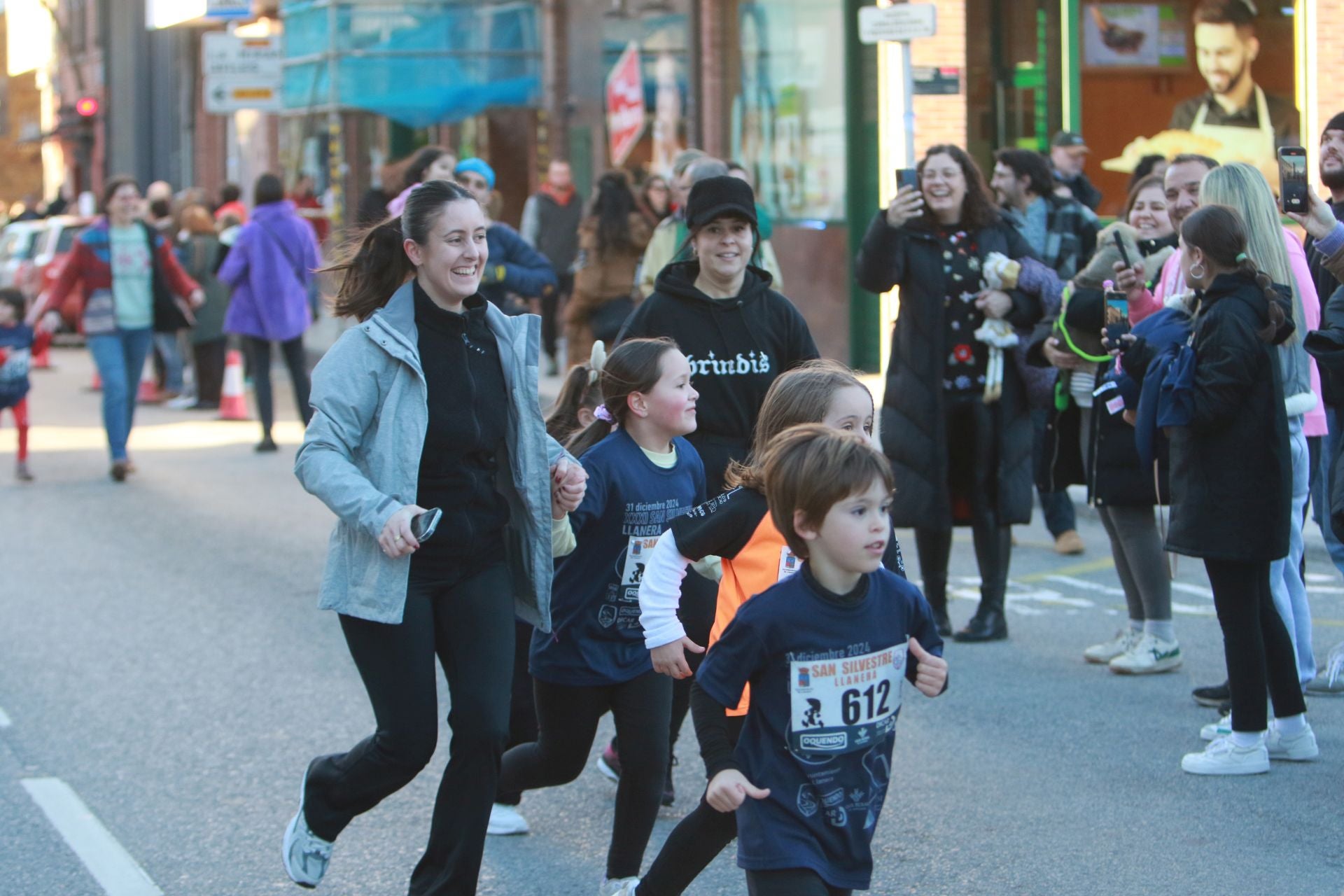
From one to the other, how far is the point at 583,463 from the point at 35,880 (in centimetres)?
194

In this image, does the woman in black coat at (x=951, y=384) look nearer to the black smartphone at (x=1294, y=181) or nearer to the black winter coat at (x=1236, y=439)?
the black smartphone at (x=1294, y=181)

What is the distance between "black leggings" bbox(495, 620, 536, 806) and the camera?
567 centimetres

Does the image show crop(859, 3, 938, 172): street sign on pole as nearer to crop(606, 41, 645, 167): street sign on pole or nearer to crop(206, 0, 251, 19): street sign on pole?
crop(606, 41, 645, 167): street sign on pole

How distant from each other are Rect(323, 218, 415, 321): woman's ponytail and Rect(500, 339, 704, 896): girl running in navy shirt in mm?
625

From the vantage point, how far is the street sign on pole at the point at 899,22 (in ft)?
45.0

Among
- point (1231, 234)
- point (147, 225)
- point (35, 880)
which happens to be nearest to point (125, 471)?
point (147, 225)

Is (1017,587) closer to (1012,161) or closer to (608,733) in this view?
(1012,161)

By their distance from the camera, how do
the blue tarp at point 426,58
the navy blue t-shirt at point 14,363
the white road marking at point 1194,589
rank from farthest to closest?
the blue tarp at point 426,58 → the navy blue t-shirt at point 14,363 → the white road marking at point 1194,589

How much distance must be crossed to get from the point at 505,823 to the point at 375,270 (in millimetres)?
1852

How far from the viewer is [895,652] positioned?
150 inches

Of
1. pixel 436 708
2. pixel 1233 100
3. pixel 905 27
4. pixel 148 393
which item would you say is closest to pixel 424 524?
pixel 436 708

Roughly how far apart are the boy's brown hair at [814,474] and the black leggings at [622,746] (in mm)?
1190

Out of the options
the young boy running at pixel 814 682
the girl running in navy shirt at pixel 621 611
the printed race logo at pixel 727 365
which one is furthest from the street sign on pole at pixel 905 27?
the young boy running at pixel 814 682

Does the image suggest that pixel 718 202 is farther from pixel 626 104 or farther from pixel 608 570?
pixel 626 104
